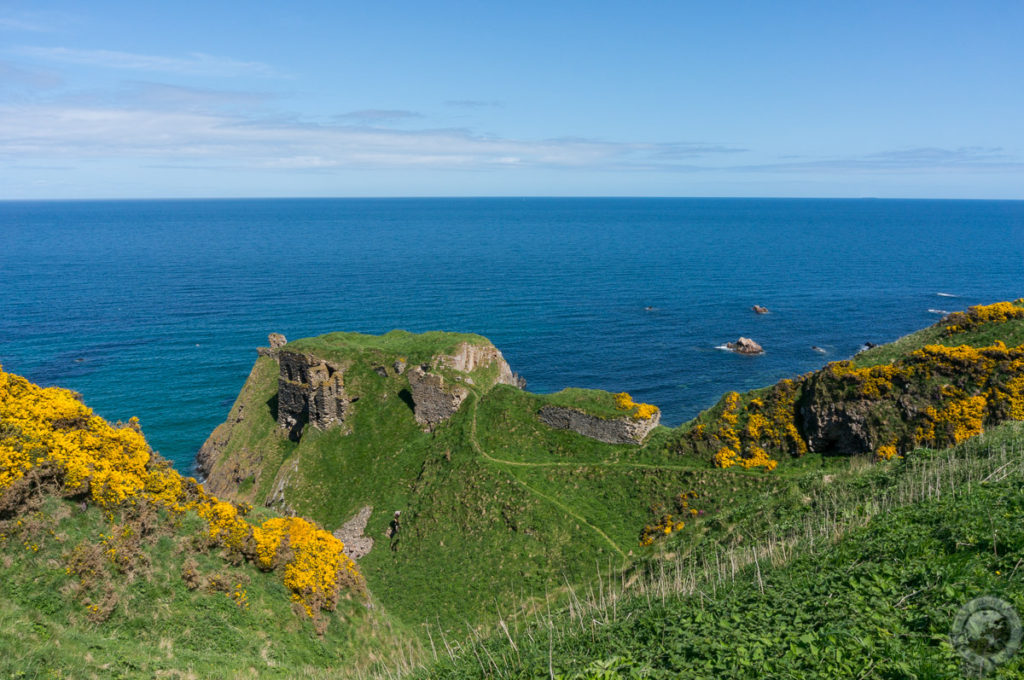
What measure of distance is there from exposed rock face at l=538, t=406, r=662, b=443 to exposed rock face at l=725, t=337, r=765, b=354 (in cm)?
5701

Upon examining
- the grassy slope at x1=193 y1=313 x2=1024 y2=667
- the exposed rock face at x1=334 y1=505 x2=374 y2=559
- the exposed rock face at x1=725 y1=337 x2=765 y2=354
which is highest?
the exposed rock face at x1=725 y1=337 x2=765 y2=354

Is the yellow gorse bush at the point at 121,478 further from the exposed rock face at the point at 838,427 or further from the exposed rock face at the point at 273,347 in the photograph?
the exposed rock face at the point at 273,347

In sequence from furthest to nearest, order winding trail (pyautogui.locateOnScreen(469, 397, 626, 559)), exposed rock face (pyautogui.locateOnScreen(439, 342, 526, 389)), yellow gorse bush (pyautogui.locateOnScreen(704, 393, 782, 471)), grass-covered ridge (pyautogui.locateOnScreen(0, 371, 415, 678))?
exposed rock face (pyautogui.locateOnScreen(439, 342, 526, 389))
yellow gorse bush (pyautogui.locateOnScreen(704, 393, 782, 471))
winding trail (pyautogui.locateOnScreen(469, 397, 626, 559))
grass-covered ridge (pyautogui.locateOnScreen(0, 371, 415, 678))

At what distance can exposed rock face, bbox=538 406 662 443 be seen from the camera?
4812 centimetres

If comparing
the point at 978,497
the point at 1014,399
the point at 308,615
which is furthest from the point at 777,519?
the point at 308,615

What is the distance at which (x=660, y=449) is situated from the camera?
46.7 metres

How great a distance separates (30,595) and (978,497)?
34.1m

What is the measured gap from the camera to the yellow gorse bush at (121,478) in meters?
25.1

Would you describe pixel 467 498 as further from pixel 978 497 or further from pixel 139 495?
pixel 978 497

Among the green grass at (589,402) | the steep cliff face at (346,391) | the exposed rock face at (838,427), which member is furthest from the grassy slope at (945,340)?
the steep cliff face at (346,391)

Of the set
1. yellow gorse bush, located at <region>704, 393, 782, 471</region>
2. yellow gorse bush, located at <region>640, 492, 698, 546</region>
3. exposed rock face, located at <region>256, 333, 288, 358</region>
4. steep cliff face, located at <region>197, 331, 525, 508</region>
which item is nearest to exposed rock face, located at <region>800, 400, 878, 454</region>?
yellow gorse bush, located at <region>704, 393, 782, 471</region>

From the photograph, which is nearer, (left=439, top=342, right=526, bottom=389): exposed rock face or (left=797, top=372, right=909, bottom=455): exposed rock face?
(left=797, top=372, right=909, bottom=455): exposed rock face

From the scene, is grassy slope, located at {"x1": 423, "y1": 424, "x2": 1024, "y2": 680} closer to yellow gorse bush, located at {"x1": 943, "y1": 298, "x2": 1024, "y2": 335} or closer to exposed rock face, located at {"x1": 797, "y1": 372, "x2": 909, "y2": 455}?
exposed rock face, located at {"x1": 797, "y1": 372, "x2": 909, "y2": 455}

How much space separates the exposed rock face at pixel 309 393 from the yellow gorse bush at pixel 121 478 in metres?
29.3
